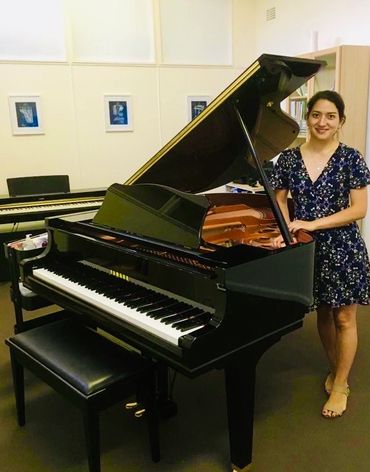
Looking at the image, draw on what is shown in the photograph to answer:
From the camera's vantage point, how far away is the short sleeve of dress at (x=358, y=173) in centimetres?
204

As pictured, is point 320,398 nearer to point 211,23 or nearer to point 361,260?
point 361,260

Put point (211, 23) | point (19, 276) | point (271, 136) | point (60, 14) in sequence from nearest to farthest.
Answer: point (271, 136) < point (19, 276) < point (60, 14) < point (211, 23)

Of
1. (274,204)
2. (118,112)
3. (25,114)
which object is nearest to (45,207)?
(25,114)

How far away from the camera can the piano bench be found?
1634 millimetres

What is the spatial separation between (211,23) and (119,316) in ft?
15.6

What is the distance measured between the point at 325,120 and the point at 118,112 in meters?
3.47

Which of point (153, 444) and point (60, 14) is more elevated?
point (60, 14)

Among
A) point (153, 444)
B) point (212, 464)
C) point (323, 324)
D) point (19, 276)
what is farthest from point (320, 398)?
point (19, 276)

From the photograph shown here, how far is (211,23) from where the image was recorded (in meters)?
5.39

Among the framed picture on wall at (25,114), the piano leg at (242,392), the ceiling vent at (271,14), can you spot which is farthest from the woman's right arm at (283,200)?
the ceiling vent at (271,14)

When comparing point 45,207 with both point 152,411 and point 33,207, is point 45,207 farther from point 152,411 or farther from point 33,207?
point 152,411

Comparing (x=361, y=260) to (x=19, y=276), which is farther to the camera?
(x=19, y=276)

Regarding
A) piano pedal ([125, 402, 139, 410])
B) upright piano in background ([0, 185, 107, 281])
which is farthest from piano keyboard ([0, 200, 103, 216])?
piano pedal ([125, 402, 139, 410])

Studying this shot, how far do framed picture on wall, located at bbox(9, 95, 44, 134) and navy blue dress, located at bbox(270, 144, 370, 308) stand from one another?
3422mm
